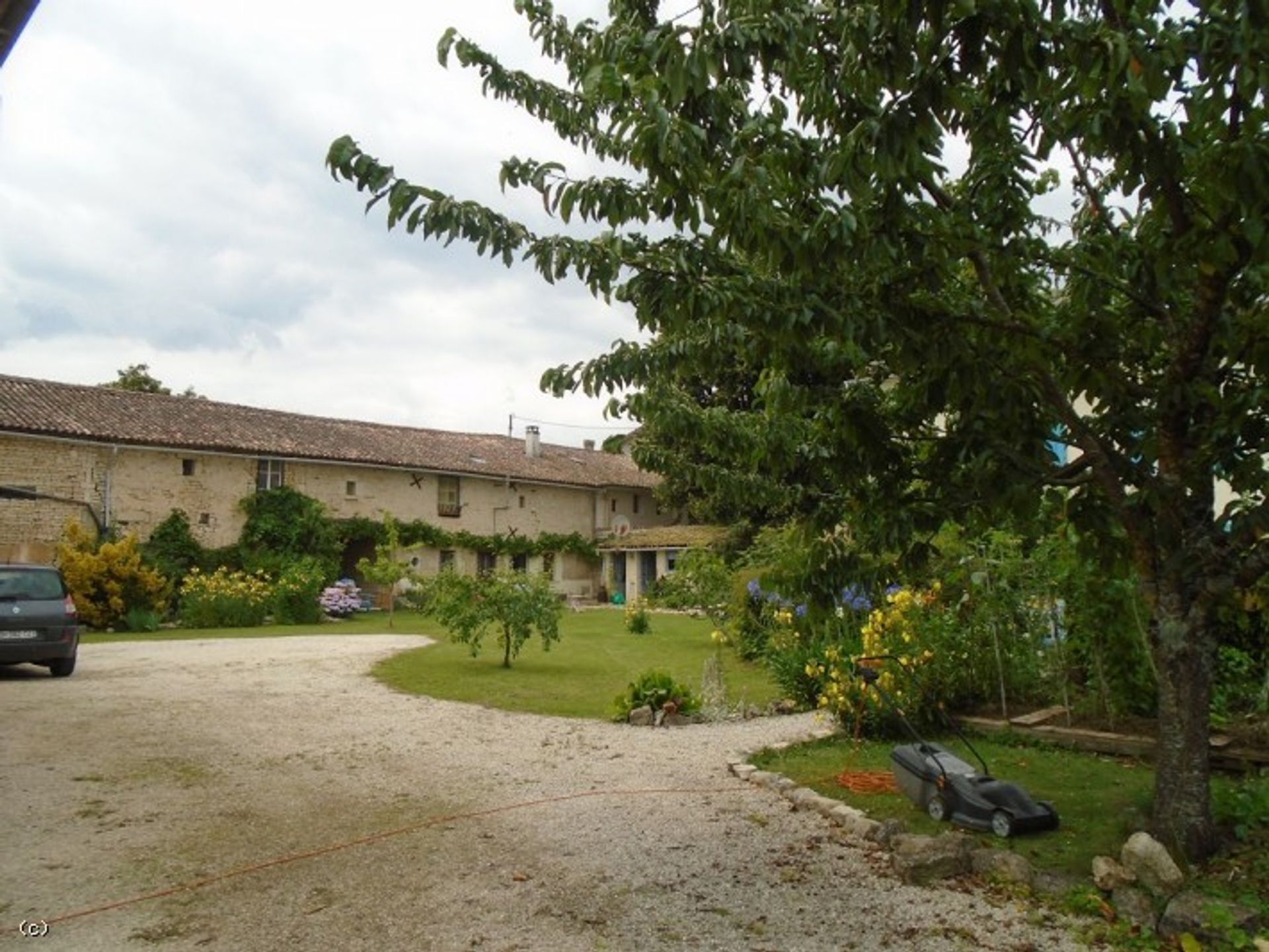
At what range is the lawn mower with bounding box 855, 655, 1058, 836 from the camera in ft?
17.0

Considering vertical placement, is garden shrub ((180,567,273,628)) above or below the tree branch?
below

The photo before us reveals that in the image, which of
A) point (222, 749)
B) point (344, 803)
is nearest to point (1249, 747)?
point (344, 803)

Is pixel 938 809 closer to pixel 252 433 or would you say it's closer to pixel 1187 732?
pixel 1187 732

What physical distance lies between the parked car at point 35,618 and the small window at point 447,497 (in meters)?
22.7

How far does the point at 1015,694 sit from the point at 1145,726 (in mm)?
1493

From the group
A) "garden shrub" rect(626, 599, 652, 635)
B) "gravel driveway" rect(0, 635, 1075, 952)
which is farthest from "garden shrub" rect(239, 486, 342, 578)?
"gravel driveway" rect(0, 635, 1075, 952)

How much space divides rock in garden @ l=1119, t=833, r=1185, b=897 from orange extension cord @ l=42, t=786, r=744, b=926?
2.88 m

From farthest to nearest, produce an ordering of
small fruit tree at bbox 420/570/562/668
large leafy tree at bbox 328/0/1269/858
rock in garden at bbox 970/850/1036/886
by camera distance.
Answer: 1. small fruit tree at bbox 420/570/562/668
2. rock in garden at bbox 970/850/1036/886
3. large leafy tree at bbox 328/0/1269/858

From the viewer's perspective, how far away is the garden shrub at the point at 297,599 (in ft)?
82.2

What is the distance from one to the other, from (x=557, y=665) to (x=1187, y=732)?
36.7 ft

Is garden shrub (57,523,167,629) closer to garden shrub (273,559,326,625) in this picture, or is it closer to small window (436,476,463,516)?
garden shrub (273,559,326,625)

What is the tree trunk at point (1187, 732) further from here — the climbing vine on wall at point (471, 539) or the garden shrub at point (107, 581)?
the climbing vine on wall at point (471, 539)

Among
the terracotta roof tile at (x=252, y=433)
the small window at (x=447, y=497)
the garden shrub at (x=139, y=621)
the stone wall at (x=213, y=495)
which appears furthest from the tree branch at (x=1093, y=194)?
the small window at (x=447, y=497)

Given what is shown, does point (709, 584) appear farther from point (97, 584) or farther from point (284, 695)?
point (97, 584)
